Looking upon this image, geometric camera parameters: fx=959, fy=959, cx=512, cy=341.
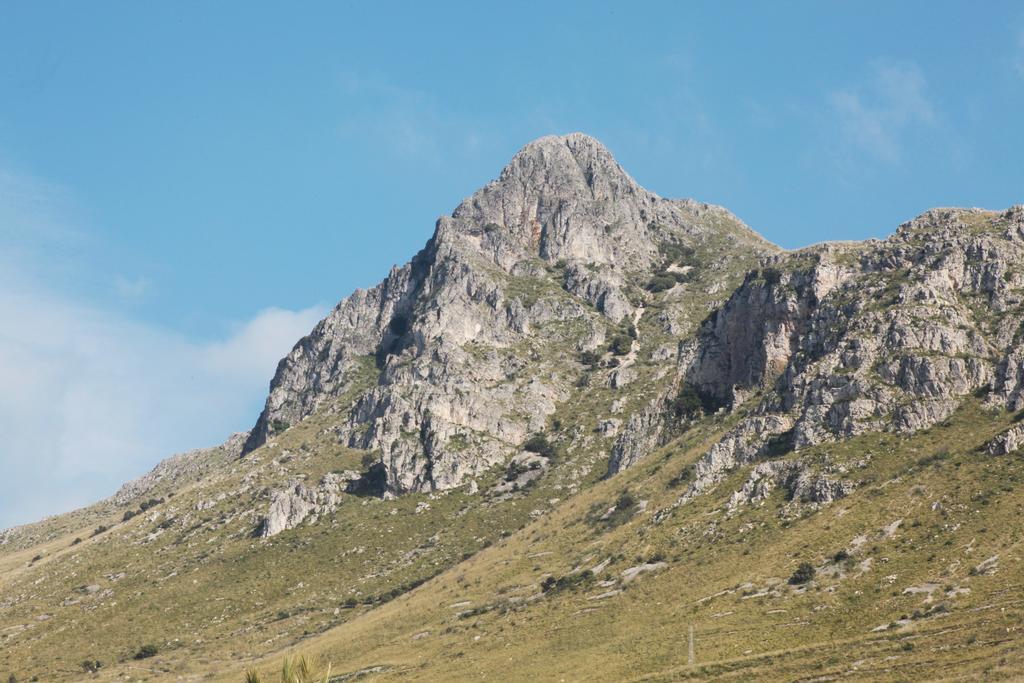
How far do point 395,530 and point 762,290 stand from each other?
291 feet

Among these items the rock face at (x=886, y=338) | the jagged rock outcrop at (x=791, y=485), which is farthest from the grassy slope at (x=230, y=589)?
the jagged rock outcrop at (x=791, y=485)

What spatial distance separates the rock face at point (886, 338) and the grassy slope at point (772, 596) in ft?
18.0

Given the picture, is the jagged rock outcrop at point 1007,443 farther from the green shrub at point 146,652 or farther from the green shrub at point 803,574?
the green shrub at point 146,652

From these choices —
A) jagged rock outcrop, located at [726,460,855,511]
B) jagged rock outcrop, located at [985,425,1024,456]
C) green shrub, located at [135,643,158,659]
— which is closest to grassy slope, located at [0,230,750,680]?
green shrub, located at [135,643,158,659]

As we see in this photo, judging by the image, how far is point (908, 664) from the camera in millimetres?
80375

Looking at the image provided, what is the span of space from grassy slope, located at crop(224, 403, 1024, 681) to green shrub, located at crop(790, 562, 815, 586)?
120 centimetres

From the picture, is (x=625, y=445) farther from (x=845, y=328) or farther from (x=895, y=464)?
(x=895, y=464)

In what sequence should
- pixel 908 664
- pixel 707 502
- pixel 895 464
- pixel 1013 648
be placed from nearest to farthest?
pixel 1013 648 → pixel 908 664 → pixel 895 464 → pixel 707 502

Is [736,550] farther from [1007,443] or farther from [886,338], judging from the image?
[886,338]

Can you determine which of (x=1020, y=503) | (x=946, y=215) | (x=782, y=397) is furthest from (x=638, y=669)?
(x=946, y=215)

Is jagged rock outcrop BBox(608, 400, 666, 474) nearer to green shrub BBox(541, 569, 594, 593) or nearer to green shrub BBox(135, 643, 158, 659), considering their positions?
green shrub BBox(541, 569, 594, 593)

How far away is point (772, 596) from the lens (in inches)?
4336

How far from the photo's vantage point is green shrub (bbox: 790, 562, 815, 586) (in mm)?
110562

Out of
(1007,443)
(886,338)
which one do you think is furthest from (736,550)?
(886,338)
